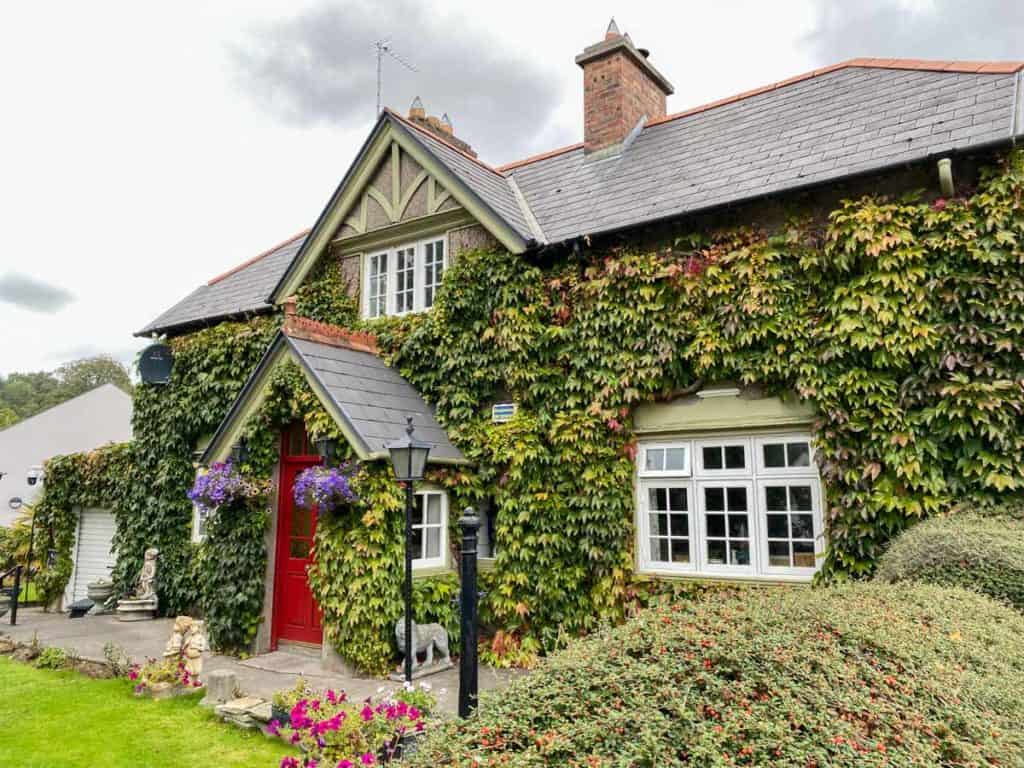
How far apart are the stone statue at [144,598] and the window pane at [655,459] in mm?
10489

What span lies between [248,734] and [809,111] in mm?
11254

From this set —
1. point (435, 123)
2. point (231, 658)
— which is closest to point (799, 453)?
point (231, 658)

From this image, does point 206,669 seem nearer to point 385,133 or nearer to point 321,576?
point 321,576

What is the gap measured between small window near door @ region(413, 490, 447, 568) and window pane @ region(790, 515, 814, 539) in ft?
16.2

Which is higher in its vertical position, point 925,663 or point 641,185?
point 641,185

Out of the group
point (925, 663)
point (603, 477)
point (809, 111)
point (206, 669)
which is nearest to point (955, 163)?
point (809, 111)

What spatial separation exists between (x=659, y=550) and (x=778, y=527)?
1604mm

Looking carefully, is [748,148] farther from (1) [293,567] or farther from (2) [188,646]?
(2) [188,646]

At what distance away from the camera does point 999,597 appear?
5.44m

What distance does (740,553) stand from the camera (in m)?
8.72

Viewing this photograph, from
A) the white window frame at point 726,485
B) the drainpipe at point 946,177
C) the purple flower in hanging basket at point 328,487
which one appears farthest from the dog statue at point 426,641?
the drainpipe at point 946,177

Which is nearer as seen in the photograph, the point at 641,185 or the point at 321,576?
the point at 321,576

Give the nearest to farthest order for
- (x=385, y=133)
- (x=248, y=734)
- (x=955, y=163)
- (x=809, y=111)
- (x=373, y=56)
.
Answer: (x=248, y=734) → (x=955, y=163) → (x=809, y=111) → (x=385, y=133) → (x=373, y=56)

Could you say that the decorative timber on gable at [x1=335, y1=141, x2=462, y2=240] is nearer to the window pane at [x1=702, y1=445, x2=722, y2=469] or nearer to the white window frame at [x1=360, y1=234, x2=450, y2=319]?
the white window frame at [x1=360, y1=234, x2=450, y2=319]
